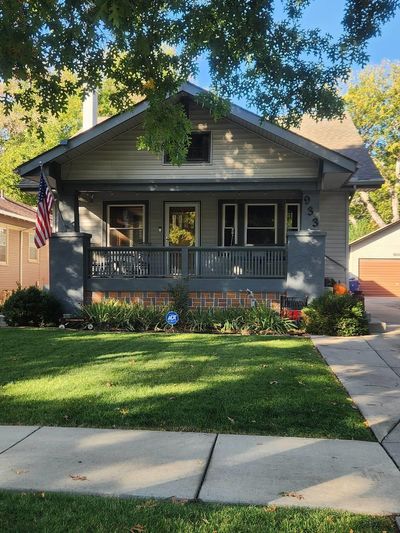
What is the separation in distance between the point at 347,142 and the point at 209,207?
16.0ft

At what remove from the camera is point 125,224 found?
52.7ft

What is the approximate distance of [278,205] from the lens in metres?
15.5

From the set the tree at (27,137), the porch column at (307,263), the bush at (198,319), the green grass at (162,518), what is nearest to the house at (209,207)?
the porch column at (307,263)

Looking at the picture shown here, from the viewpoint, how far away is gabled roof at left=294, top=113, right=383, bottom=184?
45.7 feet

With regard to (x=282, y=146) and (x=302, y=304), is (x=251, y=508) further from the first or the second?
(x=282, y=146)

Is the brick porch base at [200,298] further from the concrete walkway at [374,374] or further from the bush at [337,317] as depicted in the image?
the concrete walkway at [374,374]

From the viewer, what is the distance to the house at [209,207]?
13.1 m

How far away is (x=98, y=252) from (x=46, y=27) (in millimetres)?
8439

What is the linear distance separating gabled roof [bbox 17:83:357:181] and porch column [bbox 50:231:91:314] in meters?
1.97

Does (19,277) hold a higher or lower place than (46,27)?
lower

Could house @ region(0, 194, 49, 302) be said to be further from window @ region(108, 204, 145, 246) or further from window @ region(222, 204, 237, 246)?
window @ region(222, 204, 237, 246)

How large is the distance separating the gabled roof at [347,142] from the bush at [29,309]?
8.52 metres

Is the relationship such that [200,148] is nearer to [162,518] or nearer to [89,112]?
[89,112]

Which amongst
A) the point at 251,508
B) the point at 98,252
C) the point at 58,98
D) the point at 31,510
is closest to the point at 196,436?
the point at 251,508
